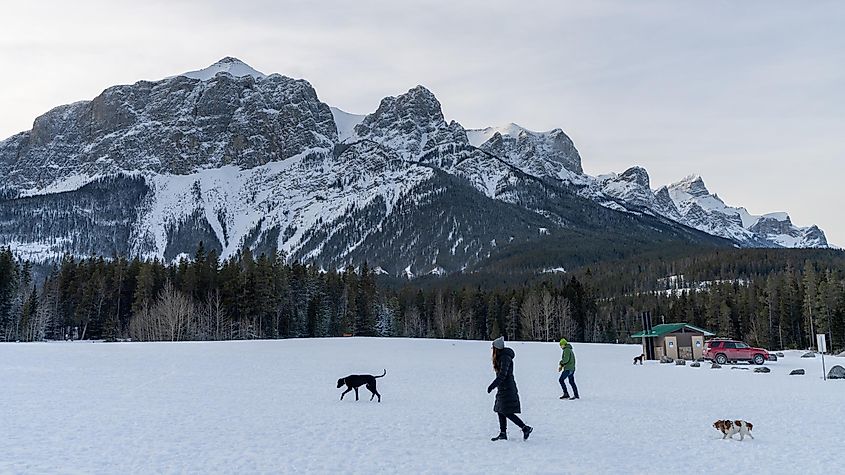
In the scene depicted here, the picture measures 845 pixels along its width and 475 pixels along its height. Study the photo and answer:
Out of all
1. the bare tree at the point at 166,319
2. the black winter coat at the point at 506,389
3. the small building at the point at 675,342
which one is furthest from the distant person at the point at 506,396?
the bare tree at the point at 166,319

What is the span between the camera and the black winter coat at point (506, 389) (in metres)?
13.8

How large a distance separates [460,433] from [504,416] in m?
1.64

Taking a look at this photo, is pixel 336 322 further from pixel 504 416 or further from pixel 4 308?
pixel 504 416

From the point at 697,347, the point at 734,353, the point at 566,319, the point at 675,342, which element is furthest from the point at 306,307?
the point at 734,353

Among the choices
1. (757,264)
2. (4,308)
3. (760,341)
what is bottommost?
(760,341)

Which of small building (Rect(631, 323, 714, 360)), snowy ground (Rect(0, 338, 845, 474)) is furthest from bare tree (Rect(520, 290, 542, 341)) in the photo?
snowy ground (Rect(0, 338, 845, 474))

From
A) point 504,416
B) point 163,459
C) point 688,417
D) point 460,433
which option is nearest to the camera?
point 163,459

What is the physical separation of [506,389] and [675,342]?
45.5 meters

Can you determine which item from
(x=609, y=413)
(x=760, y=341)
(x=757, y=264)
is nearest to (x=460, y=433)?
(x=609, y=413)

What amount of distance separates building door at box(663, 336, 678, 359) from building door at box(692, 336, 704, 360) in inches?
74.4

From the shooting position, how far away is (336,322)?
312 feet

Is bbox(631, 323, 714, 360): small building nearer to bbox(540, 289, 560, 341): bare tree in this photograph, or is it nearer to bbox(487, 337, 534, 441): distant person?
bbox(540, 289, 560, 341): bare tree

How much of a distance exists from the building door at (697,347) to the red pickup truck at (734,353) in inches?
161

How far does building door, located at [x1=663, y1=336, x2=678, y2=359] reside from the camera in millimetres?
54031
